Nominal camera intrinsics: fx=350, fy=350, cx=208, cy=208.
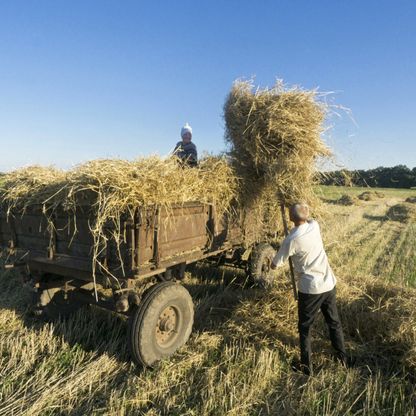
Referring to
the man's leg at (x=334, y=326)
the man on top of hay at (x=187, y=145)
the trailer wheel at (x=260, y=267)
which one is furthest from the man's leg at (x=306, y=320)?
the man on top of hay at (x=187, y=145)

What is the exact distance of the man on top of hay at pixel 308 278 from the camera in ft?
11.5

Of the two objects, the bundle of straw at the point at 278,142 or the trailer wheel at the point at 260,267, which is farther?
the trailer wheel at the point at 260,267

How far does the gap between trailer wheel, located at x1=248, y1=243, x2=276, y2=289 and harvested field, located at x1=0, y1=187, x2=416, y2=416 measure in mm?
249

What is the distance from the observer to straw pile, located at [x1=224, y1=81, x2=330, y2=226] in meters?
4.78

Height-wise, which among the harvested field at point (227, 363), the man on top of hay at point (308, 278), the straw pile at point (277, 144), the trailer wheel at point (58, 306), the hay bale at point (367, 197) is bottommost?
the harvested field at point (227, 363)

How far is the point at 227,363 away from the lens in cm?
348

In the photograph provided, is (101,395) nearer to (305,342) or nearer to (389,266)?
(305,342)

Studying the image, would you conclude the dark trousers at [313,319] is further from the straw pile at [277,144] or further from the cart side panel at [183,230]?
the straw pile at [277,144]

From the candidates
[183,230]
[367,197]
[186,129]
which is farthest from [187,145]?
[367,197]

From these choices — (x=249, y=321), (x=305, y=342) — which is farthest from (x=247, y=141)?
(x=305, y=342)

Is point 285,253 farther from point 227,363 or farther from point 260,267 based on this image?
point 260,267

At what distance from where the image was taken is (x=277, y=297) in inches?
190

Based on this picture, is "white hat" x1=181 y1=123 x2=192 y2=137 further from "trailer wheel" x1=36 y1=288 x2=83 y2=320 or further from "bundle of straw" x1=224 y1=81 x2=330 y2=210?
"trailer wheel" x1=36 y1=288 x2=83 y2=320

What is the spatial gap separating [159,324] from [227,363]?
781 mm
